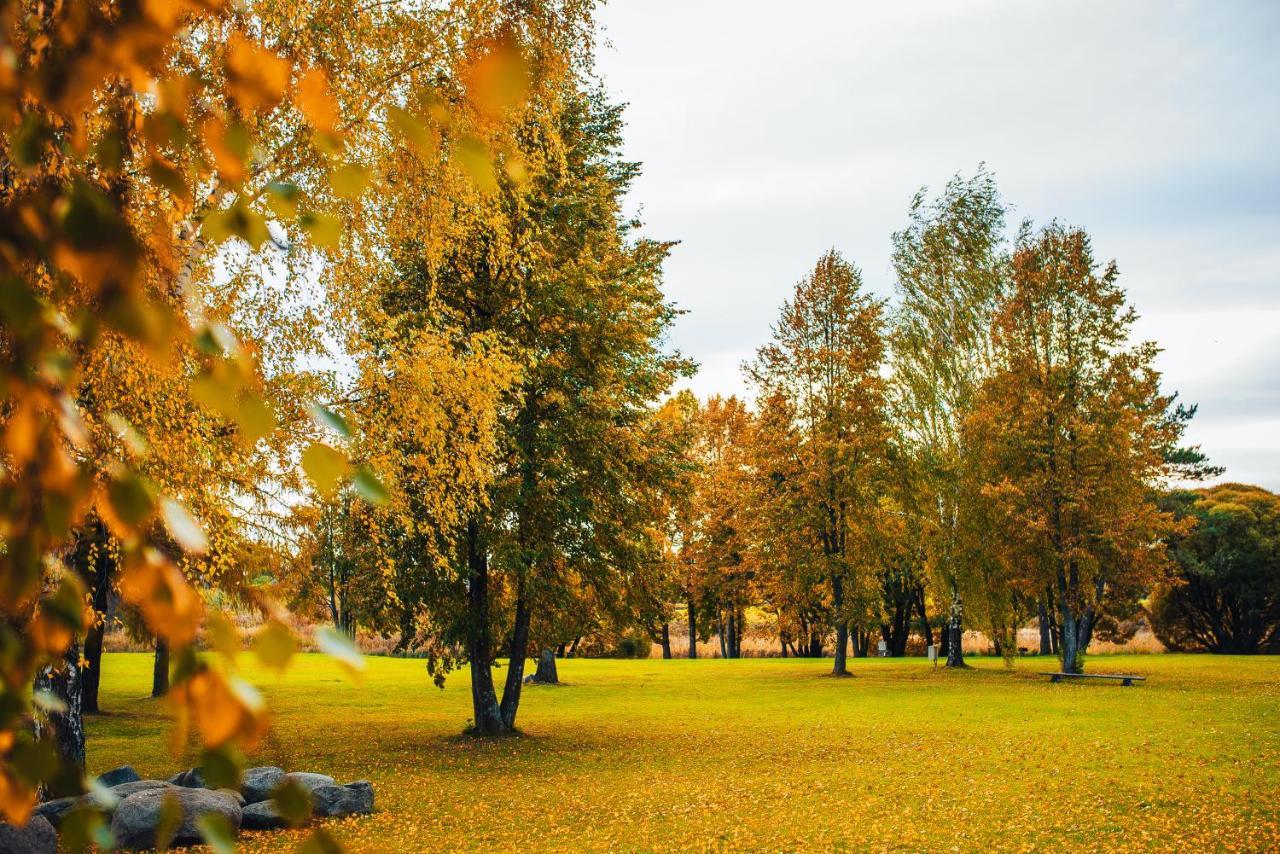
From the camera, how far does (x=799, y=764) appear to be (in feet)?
52.4

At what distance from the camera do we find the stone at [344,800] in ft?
38.0

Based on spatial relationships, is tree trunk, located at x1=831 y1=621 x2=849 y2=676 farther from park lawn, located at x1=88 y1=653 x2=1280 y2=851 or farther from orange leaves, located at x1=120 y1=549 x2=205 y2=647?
orange leaves, located at x1=120 y1=549 x2=205 y2=647

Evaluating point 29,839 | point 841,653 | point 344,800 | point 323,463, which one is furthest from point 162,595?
point 841,653

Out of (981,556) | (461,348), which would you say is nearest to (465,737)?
(461,348)

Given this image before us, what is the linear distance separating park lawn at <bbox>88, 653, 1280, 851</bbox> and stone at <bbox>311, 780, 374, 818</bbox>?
28 cm

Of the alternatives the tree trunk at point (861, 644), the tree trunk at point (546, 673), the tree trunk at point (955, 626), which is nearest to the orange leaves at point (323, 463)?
the tree trunk at point (546, 673)

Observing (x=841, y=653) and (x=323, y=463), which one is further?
(x=841, y=653)

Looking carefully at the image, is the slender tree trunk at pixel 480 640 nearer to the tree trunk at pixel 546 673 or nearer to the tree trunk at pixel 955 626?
the tree trunk at pixel 546 673

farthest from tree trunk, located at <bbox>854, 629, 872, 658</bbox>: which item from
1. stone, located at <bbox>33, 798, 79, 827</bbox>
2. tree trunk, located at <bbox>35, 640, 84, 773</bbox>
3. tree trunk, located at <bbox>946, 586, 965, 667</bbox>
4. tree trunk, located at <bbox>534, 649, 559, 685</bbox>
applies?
stone, located at <bbox>33, 798, 79, 827</bbox>

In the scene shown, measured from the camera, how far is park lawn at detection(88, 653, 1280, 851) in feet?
35.6

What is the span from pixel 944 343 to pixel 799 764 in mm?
27141

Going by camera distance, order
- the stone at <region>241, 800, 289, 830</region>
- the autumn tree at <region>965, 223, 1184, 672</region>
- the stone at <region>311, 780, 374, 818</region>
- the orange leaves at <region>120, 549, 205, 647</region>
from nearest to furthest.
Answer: the orange leaves at <region>120, 549, 205, 647</region> → the stone at <region>241, 800, 289, 830</region> → the stone at <region>311, 780, 374, 818</region> → the autumn tree at <region>965, 223, 1184, 672</region>

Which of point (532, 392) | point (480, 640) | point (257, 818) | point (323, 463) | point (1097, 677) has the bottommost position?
point (1097, 677)

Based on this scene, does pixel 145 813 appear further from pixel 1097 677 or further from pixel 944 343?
pixel 944 343
